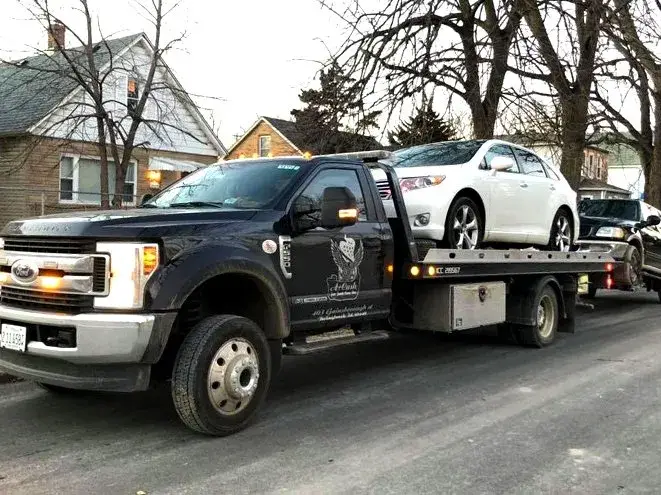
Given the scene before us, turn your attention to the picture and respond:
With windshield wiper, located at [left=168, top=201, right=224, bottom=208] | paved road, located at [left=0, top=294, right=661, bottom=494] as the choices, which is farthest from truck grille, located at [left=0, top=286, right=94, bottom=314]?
windshield wiper, located at [left=168, top=201, right=224, bottom=208]

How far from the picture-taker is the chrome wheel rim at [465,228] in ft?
25.2

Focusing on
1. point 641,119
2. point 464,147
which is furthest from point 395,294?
point 641,119

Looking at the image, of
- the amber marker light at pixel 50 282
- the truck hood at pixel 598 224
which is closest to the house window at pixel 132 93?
the truck hood at pixel 598 224

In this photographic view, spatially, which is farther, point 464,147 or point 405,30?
point 405,30

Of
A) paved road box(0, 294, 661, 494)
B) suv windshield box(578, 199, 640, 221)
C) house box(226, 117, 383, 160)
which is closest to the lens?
paved road box(0, 294, 661, 494)

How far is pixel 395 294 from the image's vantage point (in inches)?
277

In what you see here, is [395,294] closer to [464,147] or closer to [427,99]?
[464,147]

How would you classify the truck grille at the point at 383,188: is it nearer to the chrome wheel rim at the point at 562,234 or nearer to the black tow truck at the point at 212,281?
the black tow truck at the point at 212,281

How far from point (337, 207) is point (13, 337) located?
2.48 meters

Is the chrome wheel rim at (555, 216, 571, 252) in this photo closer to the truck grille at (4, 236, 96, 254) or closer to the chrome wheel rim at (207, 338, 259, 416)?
the chrome wheel rim at (207, 338, 259, 416)

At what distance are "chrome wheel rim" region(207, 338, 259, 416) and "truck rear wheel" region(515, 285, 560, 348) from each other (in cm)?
475

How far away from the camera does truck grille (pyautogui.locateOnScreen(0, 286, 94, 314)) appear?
4516mm

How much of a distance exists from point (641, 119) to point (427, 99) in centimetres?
1493

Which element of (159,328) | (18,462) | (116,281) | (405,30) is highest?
(405,30)
